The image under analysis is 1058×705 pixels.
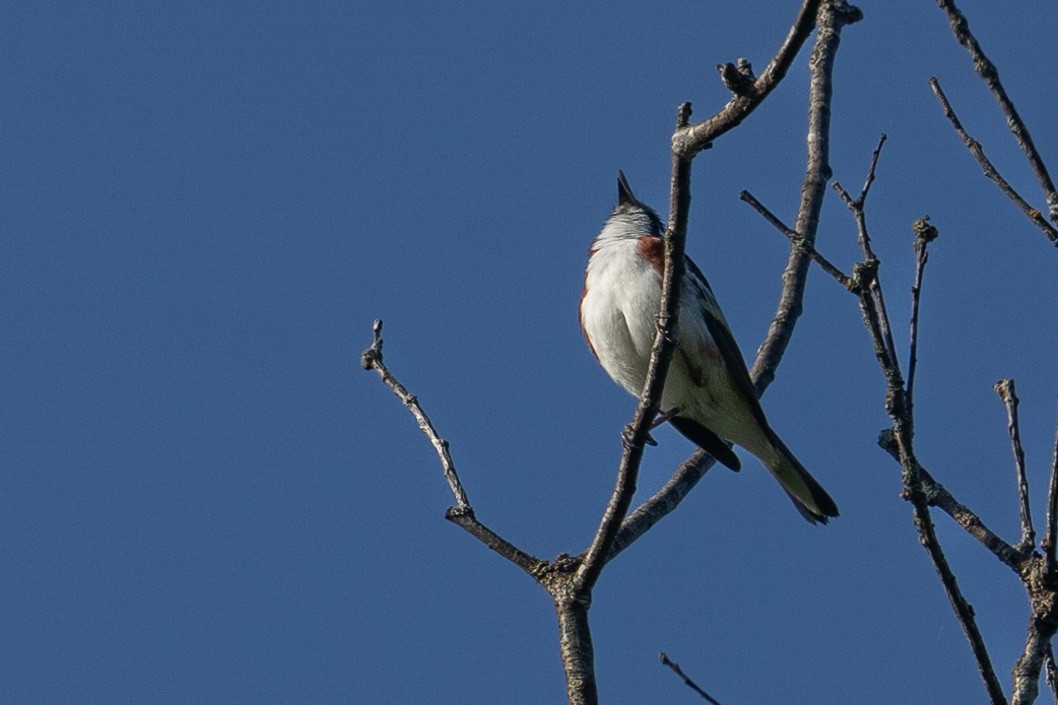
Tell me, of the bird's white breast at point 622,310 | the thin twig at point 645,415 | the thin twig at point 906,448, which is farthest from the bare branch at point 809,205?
the thin twig at point 906,448

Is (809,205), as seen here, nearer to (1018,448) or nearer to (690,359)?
(690,359)

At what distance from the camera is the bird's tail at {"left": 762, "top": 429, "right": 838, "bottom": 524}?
782 centimetres

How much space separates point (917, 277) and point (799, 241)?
1.19 ft

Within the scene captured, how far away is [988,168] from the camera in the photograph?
3703mm

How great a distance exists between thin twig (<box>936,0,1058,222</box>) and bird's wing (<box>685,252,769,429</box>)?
166 inches

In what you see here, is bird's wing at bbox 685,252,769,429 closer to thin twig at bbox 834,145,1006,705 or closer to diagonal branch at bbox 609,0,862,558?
diagonal branch at bbox 609,0,862,558

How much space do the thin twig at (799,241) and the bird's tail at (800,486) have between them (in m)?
4.31

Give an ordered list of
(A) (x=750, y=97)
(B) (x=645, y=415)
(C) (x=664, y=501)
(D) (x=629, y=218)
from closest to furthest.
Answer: (A) (x=750, y=97) → (B) (x=645, y=415) → (C) (x=664, y=501) → (D) (x=629, y=218)

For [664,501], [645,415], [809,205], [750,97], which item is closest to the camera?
[750,97]

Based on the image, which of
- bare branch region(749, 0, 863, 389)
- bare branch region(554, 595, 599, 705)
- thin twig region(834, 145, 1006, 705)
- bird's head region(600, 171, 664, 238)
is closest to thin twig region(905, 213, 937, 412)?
thin twig region(834, 145, 1006, 705)

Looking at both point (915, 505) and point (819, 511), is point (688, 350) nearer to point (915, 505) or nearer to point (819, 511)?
point (819, 511)

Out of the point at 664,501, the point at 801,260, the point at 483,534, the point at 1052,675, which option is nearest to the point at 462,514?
the point at 483,534

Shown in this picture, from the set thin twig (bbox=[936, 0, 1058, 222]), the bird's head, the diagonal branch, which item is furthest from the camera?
the bird's head

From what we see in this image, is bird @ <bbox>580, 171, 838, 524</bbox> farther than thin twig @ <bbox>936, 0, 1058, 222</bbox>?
Yes
